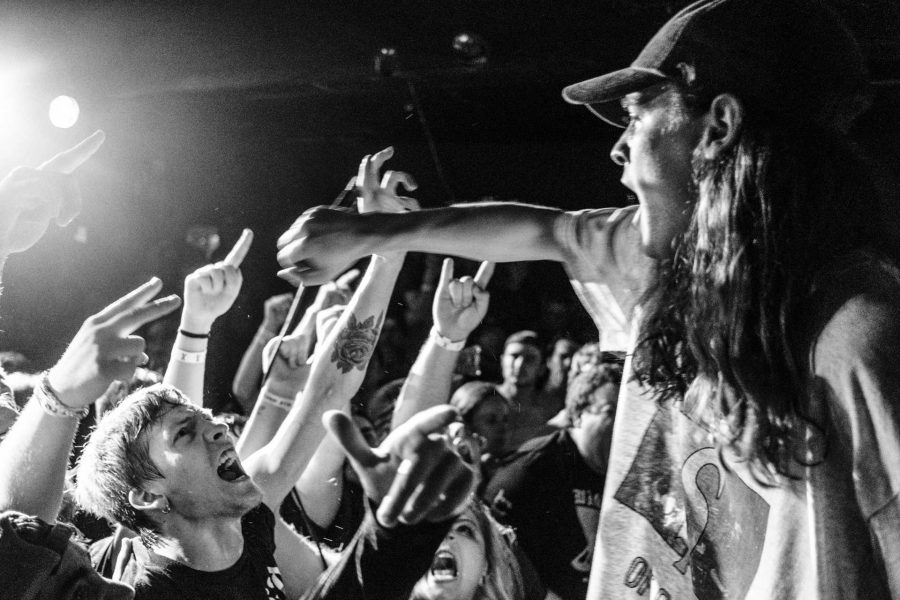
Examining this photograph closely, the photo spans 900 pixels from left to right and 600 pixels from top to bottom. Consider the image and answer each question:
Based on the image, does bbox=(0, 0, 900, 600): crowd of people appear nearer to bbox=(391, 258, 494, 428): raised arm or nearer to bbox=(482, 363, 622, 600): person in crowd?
bbox=(391, 258, 494, 428): raised arm

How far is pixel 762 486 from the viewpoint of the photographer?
1089mm

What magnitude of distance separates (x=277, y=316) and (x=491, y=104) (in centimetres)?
165

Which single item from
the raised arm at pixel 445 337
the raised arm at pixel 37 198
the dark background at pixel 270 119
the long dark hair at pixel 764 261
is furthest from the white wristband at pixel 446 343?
the dark background at pixel 270 119

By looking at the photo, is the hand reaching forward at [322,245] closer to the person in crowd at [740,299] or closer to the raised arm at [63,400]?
the person in crowd at [740,299]

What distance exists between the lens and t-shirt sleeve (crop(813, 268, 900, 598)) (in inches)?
35.9

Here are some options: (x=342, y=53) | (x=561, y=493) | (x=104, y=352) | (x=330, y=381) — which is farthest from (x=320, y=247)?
(x=342, y=53)

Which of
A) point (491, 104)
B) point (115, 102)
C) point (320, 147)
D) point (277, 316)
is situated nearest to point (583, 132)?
point (491, 104)

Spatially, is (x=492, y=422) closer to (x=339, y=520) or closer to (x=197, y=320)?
(x=339, y=520)

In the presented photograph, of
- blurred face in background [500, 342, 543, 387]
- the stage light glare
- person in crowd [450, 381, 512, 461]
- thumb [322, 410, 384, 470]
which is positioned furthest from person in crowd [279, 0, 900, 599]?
the stage light glare

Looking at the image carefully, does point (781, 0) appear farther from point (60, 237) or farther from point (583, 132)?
point (60, 237)

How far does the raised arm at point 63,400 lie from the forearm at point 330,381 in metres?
0.53

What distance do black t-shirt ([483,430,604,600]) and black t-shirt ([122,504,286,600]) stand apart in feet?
3.52

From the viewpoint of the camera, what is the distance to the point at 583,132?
522 cm

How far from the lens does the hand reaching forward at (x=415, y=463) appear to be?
1336 millimetres
